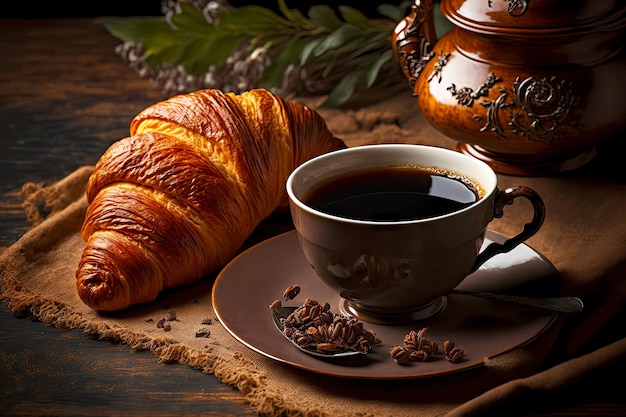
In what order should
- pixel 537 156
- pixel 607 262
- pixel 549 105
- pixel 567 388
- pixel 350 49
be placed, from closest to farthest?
1. pixel 567 388
2. pixel 607 262
3. pixel 549 105
4. pixel 537 156
5. pixel 350 49

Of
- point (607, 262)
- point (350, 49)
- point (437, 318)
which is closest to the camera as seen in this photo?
point (437, 318)

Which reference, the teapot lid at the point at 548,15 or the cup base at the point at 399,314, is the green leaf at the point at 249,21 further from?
the cup base at the point at 399,314

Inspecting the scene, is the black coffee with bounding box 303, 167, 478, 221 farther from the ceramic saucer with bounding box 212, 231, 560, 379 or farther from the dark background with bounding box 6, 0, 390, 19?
the dark background with bounding box 6, 0, 390, 19

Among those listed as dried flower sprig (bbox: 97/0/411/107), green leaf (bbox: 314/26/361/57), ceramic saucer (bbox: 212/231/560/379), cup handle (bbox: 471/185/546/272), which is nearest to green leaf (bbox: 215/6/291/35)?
dried flower sprig (bbox: 97/0/411/107)

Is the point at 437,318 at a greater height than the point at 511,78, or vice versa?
the point at 511,78

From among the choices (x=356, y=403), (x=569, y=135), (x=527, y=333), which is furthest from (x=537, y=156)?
(x=356, y=403)

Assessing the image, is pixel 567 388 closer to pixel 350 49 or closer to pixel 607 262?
pixel 607 262

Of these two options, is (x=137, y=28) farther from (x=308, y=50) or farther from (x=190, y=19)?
(x=308, y=50)

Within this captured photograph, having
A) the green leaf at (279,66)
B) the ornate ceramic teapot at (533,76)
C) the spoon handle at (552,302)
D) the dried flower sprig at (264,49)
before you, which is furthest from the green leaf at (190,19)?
the spoon handle at (552,302)
